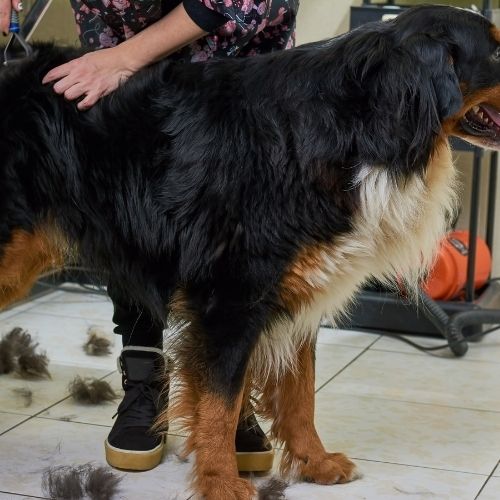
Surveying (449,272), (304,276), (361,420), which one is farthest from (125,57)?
(449,272)

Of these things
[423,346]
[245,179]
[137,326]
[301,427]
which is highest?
[245,179]

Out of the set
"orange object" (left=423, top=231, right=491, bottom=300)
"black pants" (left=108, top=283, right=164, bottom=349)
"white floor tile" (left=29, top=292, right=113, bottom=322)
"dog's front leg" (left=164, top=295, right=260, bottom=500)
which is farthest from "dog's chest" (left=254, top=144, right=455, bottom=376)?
"white floor tile" (left=29, top=292, right=113, bottom=322)

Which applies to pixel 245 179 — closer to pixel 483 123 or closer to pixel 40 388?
pixel 483 123

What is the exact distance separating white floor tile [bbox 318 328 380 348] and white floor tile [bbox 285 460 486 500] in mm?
1105

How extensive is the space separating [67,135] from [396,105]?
70 cm

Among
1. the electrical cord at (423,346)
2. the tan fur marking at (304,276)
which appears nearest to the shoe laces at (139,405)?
the tan fur marking at (304,276)

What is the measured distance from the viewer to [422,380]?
3078 millimetres

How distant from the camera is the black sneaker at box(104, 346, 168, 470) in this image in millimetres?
2338

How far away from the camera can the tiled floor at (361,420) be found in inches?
89.4

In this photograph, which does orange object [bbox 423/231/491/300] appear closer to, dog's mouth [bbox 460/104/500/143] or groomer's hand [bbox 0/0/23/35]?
dog's mouth [bbox 460/104/500/143]

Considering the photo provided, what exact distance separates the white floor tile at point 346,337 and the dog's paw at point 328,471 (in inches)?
45.2

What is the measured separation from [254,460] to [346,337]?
4.08 ft

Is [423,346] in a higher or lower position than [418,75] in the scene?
lower

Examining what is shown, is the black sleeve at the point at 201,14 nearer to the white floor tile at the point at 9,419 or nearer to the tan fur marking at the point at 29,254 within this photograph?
the tan fur marking at the point at 29,254
